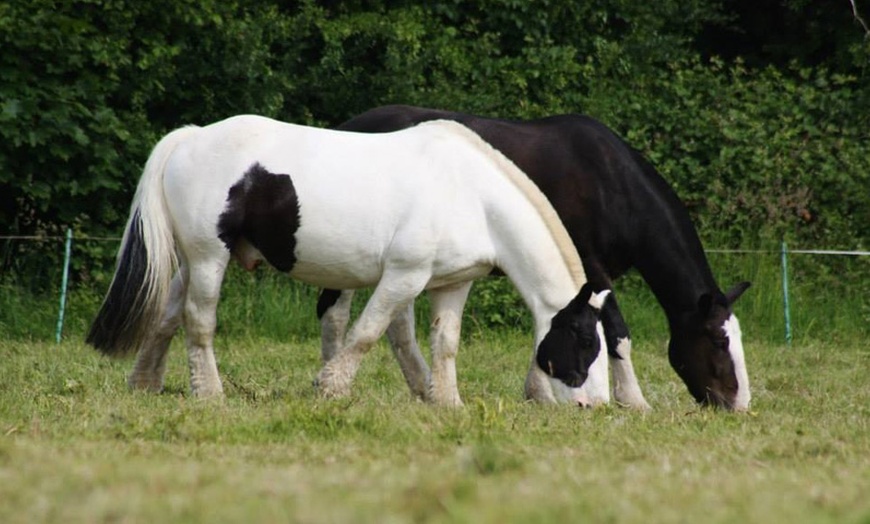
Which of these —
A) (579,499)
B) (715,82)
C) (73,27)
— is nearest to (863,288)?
(715,82)

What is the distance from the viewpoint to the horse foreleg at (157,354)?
351 inches

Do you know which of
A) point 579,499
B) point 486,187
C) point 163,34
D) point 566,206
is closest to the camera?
point 579,499

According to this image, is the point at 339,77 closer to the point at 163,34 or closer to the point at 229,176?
the point at 163,34

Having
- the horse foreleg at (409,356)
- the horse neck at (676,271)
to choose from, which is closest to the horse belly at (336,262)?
the horse foreleg at (409,356)

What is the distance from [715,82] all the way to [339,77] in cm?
418

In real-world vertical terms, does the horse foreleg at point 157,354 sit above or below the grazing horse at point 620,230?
below

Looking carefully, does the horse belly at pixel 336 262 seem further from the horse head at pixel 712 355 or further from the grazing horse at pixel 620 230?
the horse head at pixel 712 355

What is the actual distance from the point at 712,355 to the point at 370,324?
2.13 meters

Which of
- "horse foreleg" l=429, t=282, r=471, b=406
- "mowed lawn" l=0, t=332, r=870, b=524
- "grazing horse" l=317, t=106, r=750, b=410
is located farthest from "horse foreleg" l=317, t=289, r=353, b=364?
"horse foreleg" l=429, t=282, r=471, b=406

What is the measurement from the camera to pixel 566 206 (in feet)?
29.8

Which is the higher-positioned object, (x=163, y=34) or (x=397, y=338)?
(x=163, y=34)

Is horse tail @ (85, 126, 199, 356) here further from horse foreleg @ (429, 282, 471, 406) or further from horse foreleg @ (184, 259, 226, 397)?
horse foreleg @ (429, 282, 471, 406)

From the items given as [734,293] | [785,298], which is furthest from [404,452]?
[785,298]

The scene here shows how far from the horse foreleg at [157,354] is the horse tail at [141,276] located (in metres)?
0.27
